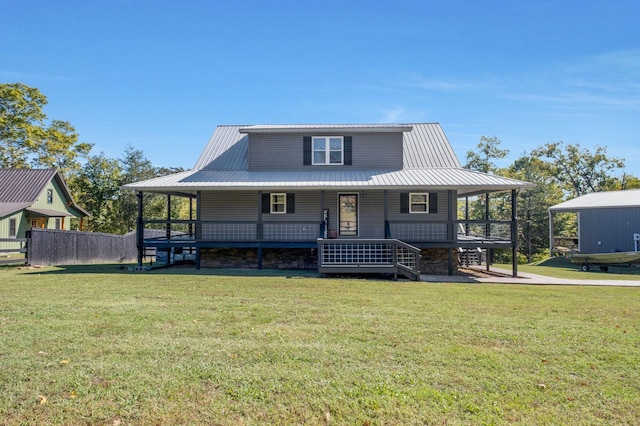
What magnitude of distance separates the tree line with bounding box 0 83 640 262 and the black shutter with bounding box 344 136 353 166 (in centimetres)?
1816

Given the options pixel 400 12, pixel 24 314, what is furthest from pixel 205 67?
pixel 24 314

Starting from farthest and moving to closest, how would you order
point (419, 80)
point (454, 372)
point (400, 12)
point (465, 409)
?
point (419, 80), point (400, 12), point (454, 372), point (465, 409)

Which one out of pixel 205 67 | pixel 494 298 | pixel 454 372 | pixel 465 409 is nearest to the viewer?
pixel 465 409

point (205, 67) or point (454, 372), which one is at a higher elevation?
point (205, 67)

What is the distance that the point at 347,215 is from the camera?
57.1 feet

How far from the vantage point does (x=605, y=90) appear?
92.3ft

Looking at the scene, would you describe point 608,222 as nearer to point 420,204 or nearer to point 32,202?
point 420,204

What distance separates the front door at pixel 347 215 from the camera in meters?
17.3

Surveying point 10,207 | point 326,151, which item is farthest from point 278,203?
point 10,207

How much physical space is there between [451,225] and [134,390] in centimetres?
1365

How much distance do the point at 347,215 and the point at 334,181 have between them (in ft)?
7.22

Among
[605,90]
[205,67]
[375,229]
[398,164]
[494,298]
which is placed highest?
[605,90]

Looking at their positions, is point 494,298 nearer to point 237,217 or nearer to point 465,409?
point 465,409

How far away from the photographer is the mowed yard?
11.6ft
